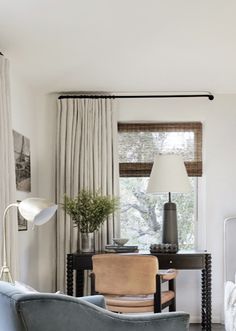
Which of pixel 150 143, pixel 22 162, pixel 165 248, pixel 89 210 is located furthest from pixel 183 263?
pixel 22 162

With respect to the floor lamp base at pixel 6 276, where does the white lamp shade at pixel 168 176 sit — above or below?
above

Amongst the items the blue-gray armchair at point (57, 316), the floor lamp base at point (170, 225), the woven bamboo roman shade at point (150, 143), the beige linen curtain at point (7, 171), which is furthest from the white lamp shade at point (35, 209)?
the woven bamboo roman shade at point (150, 143)

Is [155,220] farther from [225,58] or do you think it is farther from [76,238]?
[225,58]

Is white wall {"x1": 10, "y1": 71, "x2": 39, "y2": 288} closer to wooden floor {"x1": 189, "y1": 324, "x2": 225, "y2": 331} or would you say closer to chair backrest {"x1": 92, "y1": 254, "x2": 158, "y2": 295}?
chair backrest {"x1": 92, "y1": 254, "x2": 158, "y2": 295}

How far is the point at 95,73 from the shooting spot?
15.0 feet

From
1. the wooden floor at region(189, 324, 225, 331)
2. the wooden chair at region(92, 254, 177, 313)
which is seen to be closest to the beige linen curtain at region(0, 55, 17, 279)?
the wooden chair at region(92, 254, 177, 313)

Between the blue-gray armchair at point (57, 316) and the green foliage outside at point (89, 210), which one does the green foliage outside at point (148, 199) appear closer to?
the green foliage outside at point (89, 210)

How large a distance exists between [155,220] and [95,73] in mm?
1721

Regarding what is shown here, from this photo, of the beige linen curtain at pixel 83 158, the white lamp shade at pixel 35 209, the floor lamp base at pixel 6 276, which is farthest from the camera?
the beige linen curtain at pixel 83 158

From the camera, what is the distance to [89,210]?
15.9 ft

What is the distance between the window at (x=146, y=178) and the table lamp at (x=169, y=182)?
0.52 metres

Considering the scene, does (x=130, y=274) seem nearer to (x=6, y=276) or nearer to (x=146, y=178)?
(x=6, y=276)

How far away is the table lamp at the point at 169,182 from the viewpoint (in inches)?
188

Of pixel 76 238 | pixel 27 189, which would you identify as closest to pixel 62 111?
pixel 27 189
